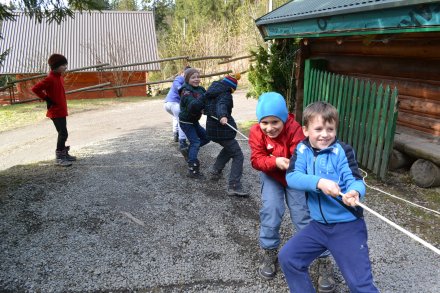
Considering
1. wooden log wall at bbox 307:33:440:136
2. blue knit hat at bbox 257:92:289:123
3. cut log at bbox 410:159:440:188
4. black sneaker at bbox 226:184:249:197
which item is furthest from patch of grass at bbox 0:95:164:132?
cut log at bbox 410:159:440:188

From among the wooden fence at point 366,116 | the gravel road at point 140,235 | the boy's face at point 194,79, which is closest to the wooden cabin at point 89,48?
the gravel road at point 140,235

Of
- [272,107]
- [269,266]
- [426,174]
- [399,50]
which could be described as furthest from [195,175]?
[399,50]

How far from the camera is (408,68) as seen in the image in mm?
5625

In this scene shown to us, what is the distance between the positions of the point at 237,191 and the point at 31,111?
11.1 m

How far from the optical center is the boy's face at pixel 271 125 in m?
2.78

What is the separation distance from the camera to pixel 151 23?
22.1 meters

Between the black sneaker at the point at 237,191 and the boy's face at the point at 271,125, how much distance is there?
192 cm

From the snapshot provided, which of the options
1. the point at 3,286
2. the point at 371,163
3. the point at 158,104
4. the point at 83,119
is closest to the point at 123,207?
the point at 3,286

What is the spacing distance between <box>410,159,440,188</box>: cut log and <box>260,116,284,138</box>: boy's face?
2763mm

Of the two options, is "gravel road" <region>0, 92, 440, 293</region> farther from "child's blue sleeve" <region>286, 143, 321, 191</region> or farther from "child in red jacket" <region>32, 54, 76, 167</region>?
"child's blue sleeve" <region>286, 143, 321, 191</region>

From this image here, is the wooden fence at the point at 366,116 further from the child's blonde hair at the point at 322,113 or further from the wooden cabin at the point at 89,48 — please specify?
the wooden cabin at the point at 89,48

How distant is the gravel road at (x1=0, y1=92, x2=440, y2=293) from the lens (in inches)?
115

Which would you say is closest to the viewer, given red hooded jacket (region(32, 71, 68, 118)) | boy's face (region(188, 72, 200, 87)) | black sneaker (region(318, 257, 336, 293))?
black sneaker (region(318, 257, 336, 293))

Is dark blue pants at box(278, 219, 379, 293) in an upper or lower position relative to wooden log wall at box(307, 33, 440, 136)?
lower
